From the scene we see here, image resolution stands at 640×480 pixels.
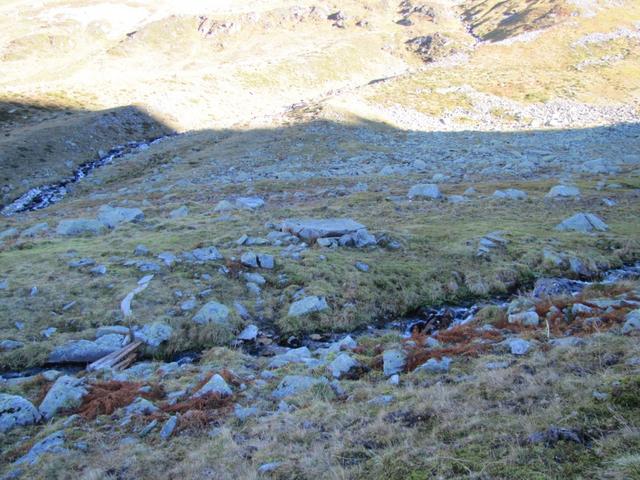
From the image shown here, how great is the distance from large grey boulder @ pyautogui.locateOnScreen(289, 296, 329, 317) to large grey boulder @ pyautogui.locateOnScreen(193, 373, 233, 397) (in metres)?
5.46

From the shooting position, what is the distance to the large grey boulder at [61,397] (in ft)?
35.1

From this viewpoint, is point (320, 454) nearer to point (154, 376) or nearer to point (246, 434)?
point (246, 434)

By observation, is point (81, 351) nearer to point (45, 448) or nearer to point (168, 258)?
point (45, 448)

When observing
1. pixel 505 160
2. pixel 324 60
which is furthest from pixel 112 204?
pixel 324 60

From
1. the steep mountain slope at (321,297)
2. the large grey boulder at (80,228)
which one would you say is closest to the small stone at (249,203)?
the steep mountain slope at (321,297)

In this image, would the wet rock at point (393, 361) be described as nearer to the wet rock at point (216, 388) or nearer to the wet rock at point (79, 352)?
the wet rock at point (216, 388)

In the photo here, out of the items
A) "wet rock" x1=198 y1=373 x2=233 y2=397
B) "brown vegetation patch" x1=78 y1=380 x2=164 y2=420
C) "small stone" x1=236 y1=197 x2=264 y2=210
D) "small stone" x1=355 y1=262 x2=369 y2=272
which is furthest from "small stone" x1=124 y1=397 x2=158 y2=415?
"small stone" x1=236 y1=197 x2=264 y2=210

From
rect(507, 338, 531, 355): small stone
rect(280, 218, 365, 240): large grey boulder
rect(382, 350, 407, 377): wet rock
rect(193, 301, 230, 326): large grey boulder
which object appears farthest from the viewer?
rect(280, 218, 365, 240): large grey boulder

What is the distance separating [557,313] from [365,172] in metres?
30.8

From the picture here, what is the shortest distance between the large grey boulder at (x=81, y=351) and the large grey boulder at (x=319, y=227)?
10991 mm

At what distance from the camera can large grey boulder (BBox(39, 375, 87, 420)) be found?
35.1 feet

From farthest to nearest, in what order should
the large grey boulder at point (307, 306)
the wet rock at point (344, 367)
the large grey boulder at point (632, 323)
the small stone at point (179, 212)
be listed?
1. the small stone at point (179, 212)
2. the large grey boulder at point (307, 306)
3. the wet rock at point (344, 367)
4. the large grey boulder at point (632, 323)

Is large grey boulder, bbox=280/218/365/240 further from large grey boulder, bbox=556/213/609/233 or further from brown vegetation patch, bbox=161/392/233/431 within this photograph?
brown vegetation patch, bbox=161/392/233/431

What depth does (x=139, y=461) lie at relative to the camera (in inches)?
330
